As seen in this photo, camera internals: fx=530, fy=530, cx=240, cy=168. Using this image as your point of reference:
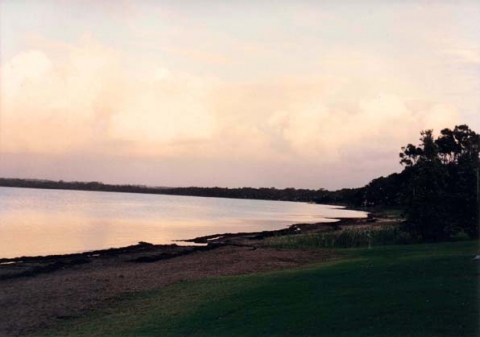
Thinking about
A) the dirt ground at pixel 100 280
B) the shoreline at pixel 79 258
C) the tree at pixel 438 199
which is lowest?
the shoreline at pixel 79 258

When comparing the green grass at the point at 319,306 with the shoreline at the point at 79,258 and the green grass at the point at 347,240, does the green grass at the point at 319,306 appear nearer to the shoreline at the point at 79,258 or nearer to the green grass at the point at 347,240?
the shoreline at the point at 79,258

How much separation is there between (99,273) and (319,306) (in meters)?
18.7

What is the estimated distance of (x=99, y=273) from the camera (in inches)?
1198

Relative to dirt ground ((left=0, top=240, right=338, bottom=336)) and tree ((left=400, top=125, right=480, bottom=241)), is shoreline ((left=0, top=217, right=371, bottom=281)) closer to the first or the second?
dirt ground ((left=0, top=240, right=338, bottom=336))

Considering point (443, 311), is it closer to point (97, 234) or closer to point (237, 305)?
point (237, 305)

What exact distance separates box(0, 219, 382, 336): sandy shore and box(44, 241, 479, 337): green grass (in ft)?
6.25

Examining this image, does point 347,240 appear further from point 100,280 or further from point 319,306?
point 319,306

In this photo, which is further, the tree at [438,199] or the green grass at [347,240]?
the green grass at [347,240]

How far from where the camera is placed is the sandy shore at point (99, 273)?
19797mm

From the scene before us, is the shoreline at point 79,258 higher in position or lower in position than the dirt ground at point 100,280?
lower

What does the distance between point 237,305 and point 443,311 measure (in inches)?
257

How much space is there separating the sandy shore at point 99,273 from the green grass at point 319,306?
190cm

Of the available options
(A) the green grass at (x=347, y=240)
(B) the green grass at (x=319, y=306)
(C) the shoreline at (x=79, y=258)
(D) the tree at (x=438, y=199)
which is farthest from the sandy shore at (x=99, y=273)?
(D) the tree at (x=438, y=199)

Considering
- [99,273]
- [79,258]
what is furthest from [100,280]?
[79,258]
